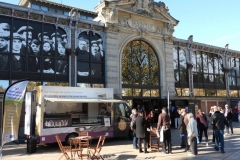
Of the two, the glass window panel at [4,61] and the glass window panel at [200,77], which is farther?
the glass window panel at [200,77]

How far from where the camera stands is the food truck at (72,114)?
10977 mm

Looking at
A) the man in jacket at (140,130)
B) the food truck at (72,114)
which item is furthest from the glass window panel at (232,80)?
the man in jacket at (140,130)

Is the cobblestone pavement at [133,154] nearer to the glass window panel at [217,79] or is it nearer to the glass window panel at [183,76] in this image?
the glass window panel at [183,76]

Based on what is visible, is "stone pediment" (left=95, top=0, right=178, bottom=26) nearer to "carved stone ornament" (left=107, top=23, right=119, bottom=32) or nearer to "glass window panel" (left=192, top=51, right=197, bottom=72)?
"carved stone ornament" (left=107, top=23, right=119, bottom=32)

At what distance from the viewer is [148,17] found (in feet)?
70.7

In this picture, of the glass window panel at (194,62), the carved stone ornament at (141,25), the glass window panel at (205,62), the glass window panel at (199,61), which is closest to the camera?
the carved stone ornament at (141,25)

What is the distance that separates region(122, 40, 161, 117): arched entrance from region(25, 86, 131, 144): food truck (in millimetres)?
5995

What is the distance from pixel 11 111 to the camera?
7.45 m

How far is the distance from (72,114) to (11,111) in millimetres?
5692

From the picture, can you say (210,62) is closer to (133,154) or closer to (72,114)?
(72,114)

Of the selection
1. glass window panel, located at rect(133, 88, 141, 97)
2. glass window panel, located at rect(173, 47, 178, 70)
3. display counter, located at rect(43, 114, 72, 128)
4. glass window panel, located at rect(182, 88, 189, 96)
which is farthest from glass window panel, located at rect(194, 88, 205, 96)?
display counter, located at rect(43, 114, 72, 128)

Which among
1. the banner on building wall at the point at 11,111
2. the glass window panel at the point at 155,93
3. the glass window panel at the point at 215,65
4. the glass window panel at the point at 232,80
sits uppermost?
the glass window panel at the point at 215,65

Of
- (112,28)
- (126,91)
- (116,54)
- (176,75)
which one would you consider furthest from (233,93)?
(112,28)

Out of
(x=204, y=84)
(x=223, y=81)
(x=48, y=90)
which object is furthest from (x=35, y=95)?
(x=223, y=81)
